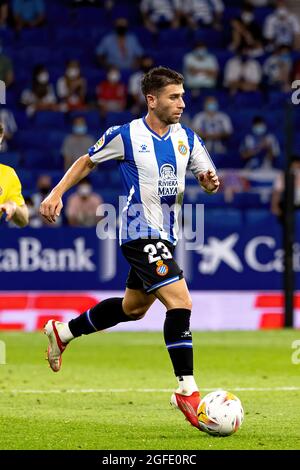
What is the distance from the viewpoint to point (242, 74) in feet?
66.8

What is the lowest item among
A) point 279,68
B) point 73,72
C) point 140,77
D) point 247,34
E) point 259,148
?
point 259,148

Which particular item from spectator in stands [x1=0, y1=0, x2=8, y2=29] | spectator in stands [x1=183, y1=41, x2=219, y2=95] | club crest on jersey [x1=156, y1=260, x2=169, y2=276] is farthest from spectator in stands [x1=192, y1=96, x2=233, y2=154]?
club crest on jersey [x1=156, y1=260, x2=169, y2=276]

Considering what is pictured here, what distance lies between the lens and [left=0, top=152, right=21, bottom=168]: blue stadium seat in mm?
17641

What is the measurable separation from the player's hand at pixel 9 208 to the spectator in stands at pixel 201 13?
14.1m

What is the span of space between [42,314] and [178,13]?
8.15 metres

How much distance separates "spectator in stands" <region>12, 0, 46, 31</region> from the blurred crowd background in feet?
0.06

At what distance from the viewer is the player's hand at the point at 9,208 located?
7.34 metres

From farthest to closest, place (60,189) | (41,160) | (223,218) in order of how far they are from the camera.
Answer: (41,160)
(223,218)
(60,189)

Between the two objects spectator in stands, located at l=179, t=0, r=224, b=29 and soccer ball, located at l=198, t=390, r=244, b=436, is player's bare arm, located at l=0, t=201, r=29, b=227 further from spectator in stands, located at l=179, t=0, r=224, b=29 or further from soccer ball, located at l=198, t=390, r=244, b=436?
spectator in stands, located at l=179, t=0, r=224, b=29

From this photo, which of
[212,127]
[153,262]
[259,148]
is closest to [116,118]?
[212,127]

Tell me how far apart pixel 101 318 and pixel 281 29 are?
13.6m

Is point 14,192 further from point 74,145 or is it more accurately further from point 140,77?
point 140,77

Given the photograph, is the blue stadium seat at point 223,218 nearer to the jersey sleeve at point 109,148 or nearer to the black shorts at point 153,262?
the jersey sleeve at point 109,148

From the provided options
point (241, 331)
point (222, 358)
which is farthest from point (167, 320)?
point (241, 331)
